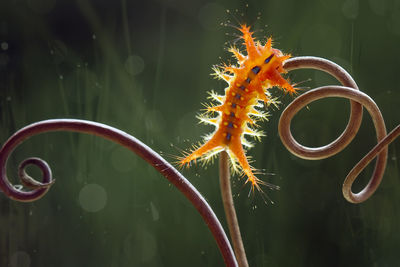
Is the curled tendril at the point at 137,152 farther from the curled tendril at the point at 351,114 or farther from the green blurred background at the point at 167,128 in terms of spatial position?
the green blurred background at the point at 167,128

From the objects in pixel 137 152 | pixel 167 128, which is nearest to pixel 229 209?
pixel 137 152

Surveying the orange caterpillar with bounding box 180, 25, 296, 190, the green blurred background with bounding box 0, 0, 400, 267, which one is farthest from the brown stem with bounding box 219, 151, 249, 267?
the green blurred background with bounding box 0, 0, 400, 267

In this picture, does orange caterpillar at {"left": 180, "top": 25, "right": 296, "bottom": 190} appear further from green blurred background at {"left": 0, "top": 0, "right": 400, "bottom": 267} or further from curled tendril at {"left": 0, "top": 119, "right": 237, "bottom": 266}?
green blurred background at {"left": 0, "top": 0, "right": 400, "bottom": 267}

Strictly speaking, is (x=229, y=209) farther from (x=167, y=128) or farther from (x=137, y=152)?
(x=167, y=128)

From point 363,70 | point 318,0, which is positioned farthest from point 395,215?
point 318,0

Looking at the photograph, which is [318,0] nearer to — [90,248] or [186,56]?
[186,56]

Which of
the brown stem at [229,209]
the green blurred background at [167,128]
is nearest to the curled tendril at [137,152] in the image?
the brown stem at [229,209]
